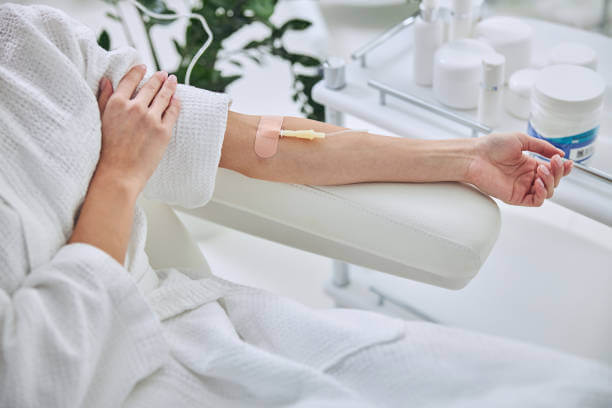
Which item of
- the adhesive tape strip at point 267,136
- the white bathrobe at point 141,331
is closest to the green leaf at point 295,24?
the adhesive tape strip at point 267,136

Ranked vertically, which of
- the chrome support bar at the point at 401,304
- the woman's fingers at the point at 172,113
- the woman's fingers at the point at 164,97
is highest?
the woman's fingers at the point at 164,97

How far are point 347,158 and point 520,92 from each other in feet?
1.10

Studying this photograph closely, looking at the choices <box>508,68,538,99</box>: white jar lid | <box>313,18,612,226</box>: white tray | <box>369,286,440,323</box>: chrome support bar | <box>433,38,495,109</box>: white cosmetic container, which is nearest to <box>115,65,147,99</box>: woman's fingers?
<box>313,18,612,226</box>: white tray

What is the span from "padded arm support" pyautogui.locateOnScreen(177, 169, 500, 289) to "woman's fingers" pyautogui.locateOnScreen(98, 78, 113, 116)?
202mm

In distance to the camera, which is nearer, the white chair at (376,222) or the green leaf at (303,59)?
the white chair at (376,222)

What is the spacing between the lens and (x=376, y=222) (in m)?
0.95

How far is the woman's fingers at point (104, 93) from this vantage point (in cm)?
94

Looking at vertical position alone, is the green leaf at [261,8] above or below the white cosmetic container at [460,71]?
above

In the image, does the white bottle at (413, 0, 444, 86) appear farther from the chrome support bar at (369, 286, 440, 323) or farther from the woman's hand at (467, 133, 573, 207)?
the chrome support bar at (369, 286, 440, 323)

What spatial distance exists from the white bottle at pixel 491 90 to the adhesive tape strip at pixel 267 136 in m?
0.33

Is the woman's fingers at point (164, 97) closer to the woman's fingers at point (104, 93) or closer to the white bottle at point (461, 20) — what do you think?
the woman's fingers at point (104, 93)

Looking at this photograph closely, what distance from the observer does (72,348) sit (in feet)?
2.44

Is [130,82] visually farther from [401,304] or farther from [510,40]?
[401,304]

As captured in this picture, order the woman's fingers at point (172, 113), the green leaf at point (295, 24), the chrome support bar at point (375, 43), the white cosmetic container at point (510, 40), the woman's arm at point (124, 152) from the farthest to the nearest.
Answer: the green leaf at point (295, 24)
the chrome support bar at point (375, 43)
the white cosmetic container at point (510, 40)
the woman's fingers at point (172, 113)
the woman's arm at point (124, 152)
